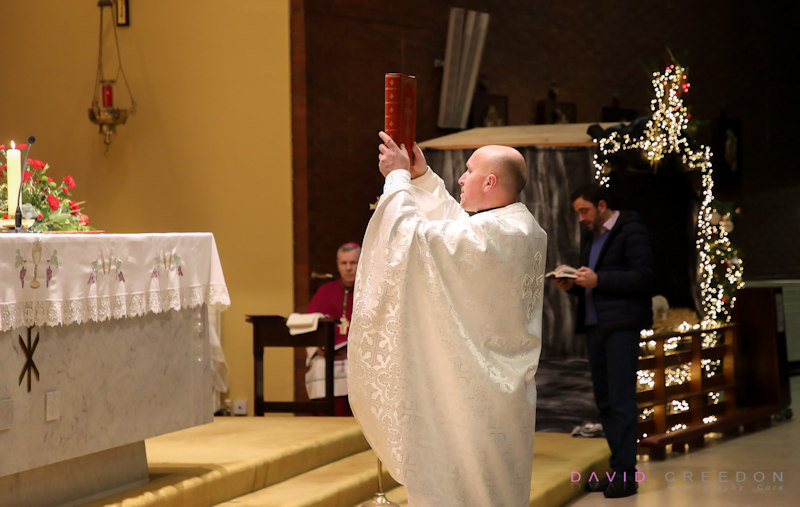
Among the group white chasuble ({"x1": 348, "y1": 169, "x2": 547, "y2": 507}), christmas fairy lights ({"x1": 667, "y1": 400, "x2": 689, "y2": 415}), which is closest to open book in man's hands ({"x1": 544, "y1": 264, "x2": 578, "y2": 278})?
white chasuble ({"x1": 348, "y1": 169, "x2": 547, "y2": 507})

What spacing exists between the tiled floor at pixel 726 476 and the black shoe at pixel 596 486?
4 cm

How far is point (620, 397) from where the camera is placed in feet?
20.2

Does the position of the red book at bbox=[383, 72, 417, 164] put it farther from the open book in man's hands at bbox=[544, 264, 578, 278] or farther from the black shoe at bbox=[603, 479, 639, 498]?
the black shoe at bbox=[603, 479, 639, 498]

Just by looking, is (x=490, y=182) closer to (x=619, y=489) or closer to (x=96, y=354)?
(x=96, y=354)

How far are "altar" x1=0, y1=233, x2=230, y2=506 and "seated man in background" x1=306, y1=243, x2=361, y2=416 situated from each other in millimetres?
2461

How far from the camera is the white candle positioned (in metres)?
4.38

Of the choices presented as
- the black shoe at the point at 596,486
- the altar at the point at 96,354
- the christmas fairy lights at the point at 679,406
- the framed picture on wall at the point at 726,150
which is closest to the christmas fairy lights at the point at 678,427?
the christmas fairy lights at the point at 679,406

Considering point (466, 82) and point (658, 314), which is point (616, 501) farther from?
point (466, 82)

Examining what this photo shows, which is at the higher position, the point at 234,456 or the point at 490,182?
the point at 490,182

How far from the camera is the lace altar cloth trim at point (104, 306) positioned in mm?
4078

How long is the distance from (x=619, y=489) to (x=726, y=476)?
1.04m

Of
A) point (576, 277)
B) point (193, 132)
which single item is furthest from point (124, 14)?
point (576, 277)


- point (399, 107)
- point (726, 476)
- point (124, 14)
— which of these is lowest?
point (726, 476)

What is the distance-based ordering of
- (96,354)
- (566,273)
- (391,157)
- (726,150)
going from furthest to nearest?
(726,150)
(566,273)
(96,354)
(391,157)
